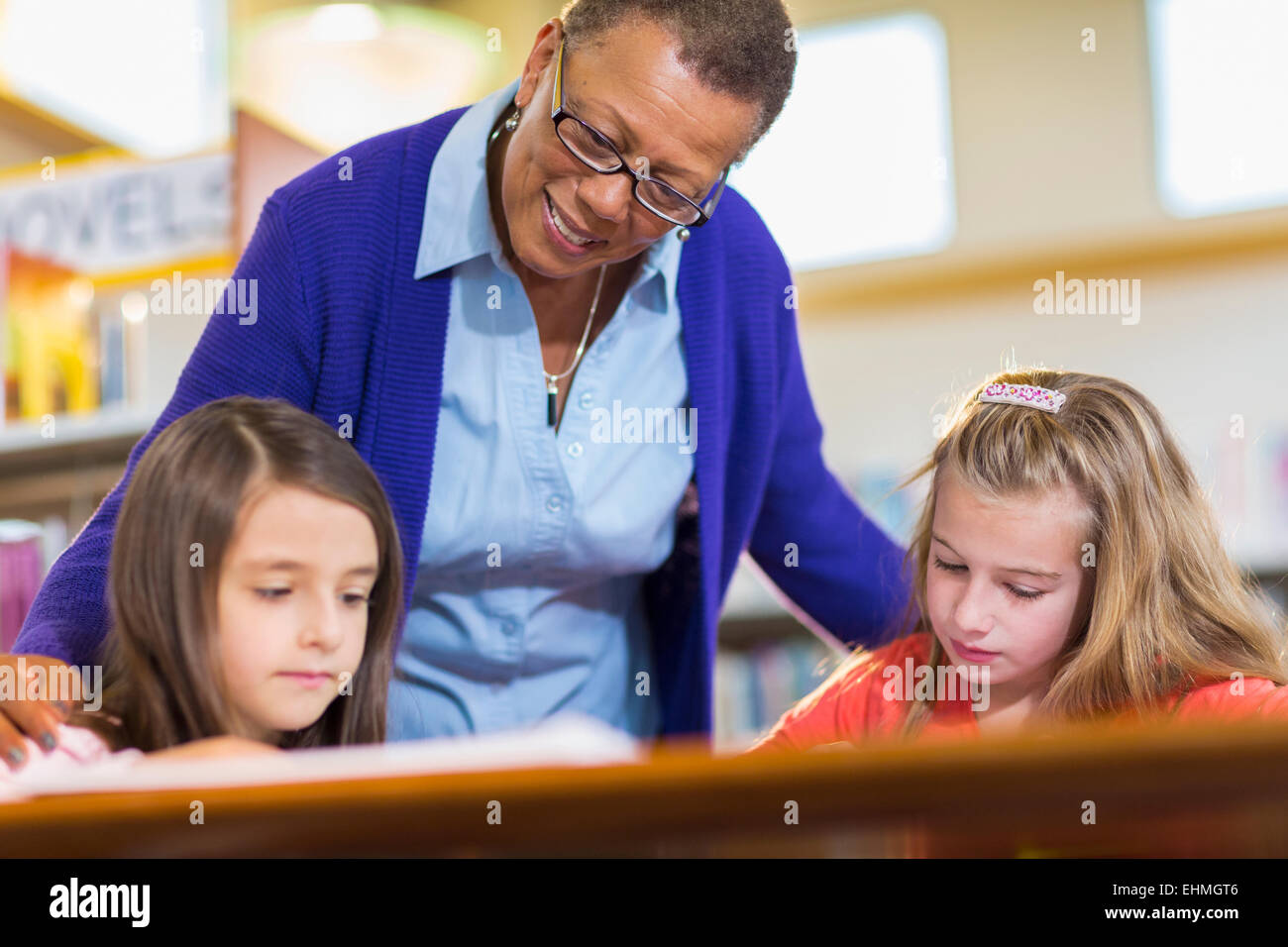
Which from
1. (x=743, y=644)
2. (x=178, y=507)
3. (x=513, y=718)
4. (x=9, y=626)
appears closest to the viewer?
(x=178, y=507)

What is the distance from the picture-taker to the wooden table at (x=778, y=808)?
17.2 inches

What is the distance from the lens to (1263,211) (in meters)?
3.18

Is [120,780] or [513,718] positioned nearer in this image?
[120,780]

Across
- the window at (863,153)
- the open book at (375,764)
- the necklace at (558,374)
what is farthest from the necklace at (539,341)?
the window at (863,153)

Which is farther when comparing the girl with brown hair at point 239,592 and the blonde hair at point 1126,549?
the blonde hair at point 1126,549

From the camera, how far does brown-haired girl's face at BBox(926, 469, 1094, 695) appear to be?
3.66ft

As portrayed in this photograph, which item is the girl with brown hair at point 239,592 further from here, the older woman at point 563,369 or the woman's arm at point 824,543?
the woman's arm at point 824,543

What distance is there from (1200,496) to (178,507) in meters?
0.94

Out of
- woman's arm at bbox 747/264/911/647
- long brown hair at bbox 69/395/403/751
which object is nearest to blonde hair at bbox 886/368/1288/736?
woman's arm at bbox 747/264/911/647

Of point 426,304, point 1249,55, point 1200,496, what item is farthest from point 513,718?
point 1249,55

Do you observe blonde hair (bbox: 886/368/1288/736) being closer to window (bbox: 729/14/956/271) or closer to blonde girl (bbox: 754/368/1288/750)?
blonde girl (bbox: 754/368/1288/750)

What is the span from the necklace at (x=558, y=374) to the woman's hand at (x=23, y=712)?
49cm

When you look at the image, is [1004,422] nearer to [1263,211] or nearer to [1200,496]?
[1200,496]
